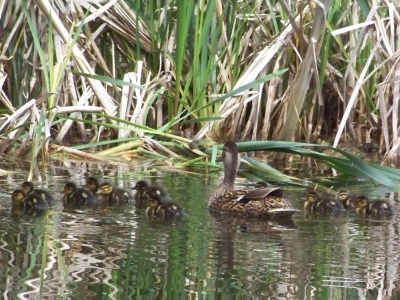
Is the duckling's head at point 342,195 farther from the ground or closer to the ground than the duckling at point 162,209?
farther from the ground

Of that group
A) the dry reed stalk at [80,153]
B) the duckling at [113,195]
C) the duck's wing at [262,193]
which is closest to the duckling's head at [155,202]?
the duckling at [113,195]

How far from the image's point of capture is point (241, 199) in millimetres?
6508

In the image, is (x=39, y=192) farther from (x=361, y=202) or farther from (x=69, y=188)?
(x=361, y=202)

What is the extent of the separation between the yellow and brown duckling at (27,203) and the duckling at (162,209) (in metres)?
0.62

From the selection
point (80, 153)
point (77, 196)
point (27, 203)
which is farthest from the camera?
point (80, 153)

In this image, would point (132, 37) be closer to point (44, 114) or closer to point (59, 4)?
point (59, 4)

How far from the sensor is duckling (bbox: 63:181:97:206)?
6402 mm

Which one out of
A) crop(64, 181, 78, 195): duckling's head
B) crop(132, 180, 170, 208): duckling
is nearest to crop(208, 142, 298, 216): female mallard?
crop(132, 180, 170, 208): duckling

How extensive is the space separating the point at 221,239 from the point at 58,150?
2.78m

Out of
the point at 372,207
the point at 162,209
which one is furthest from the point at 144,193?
the point at 372,207

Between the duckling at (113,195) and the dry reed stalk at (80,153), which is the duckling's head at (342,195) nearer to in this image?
the duckling at (113,195)

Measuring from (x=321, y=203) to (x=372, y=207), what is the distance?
32 cm

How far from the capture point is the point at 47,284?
166 inches

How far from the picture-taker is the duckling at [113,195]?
655cm
